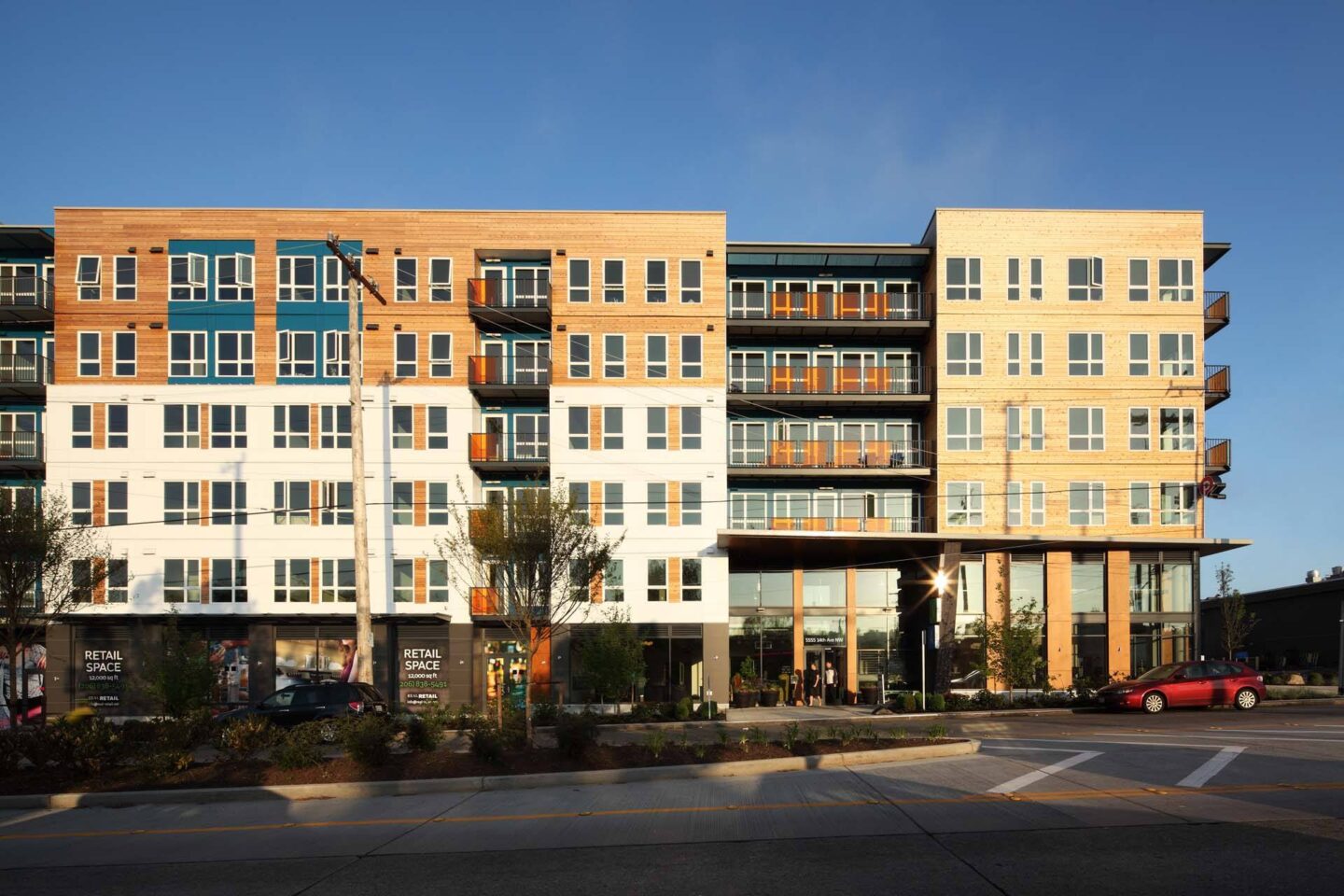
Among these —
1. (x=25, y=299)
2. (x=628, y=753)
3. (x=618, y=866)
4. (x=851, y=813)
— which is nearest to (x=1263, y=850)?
(x=851, y=813)

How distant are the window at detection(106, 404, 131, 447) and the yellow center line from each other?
A: 2697 cm

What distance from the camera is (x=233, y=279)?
123 ft

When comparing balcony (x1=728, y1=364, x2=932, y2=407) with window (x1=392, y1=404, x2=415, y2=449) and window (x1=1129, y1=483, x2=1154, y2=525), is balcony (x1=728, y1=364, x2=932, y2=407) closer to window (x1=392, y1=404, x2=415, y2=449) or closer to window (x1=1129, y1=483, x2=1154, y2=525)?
window (x1=1129, y1=483, x2=1154, y2=525)

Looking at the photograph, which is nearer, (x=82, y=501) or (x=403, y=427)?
(x=82, y=501)

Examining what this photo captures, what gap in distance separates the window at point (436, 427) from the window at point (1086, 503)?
2366 cm

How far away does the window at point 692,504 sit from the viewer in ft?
123

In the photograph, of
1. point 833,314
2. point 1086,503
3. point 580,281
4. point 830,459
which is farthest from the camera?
point 833,314

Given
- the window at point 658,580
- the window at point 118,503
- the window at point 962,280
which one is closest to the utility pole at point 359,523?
the window at point 658,580

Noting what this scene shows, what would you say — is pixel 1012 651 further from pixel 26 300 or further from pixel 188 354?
pixel 26 300

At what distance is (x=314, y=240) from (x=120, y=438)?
32.8ft

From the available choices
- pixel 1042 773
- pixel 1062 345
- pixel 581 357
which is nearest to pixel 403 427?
pixel 581 357

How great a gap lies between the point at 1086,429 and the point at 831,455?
9723 mm

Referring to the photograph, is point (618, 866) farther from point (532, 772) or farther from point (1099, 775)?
point (1099, 775)

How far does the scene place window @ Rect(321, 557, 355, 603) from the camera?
3644 cm
